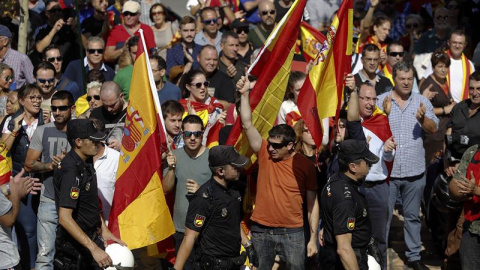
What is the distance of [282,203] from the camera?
10.7 meters

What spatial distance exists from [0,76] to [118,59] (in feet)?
7.58

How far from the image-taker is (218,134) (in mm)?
11938

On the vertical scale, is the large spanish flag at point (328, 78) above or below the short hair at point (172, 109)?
above

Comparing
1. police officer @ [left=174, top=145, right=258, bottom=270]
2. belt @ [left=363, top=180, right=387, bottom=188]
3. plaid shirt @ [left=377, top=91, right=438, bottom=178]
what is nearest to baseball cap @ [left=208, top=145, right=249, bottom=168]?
police officer @ [left=174, top=145, right=258, bottom=270]

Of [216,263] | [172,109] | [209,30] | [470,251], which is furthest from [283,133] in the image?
[209,30]

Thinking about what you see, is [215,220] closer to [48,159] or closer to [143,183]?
[143,183]

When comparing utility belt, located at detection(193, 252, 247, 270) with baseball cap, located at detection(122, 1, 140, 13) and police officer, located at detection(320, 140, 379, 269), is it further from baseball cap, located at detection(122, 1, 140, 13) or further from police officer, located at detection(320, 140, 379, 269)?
baseball cap, located at detection(122, 1, 140, 13)

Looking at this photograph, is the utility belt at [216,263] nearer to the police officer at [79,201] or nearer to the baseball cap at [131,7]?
the police officer at [79,201]

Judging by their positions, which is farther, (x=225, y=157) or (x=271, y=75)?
(x=271, y=75)

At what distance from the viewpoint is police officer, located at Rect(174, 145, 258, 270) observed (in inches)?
391

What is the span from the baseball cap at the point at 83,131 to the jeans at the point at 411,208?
4.02 meters

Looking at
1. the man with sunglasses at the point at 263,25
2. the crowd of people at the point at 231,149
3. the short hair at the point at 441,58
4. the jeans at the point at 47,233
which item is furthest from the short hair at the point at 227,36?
the jeans at the point at 47,233

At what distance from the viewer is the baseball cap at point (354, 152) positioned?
10000 millimetres

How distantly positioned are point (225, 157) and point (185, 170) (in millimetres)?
931
